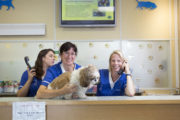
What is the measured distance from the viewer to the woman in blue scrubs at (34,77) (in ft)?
6.68

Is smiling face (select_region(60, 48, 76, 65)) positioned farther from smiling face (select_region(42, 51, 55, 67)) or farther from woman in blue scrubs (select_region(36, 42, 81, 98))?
smiling face (select_region(42, 51, 55, 67))

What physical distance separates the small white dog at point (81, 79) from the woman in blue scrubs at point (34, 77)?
73cm

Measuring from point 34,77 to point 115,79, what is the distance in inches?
33.6

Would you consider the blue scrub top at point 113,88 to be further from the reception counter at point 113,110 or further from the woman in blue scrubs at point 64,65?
the reception counter at point 113,110

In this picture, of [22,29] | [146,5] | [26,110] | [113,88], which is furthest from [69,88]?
[146,5]

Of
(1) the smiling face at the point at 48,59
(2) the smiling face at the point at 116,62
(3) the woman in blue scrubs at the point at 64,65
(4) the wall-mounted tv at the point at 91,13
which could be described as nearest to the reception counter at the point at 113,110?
(3) the woman in blue scrubs at the point at 64,65

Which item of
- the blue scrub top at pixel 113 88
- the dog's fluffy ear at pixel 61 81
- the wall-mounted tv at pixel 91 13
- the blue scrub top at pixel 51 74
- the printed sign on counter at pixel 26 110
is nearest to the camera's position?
the printed sign on counter at pixel 26 110

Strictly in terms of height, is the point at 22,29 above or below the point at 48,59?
above

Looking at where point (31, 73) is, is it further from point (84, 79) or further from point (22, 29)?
point (22, 29)

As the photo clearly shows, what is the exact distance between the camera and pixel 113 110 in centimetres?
125

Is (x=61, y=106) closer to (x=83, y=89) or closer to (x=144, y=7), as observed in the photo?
(x=83, y=89)

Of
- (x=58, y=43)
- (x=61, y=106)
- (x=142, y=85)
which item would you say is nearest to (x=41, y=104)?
(x=61, y=106)

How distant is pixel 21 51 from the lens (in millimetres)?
3332

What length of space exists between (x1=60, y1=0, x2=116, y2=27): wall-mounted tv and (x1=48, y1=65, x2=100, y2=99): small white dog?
2.00 m
